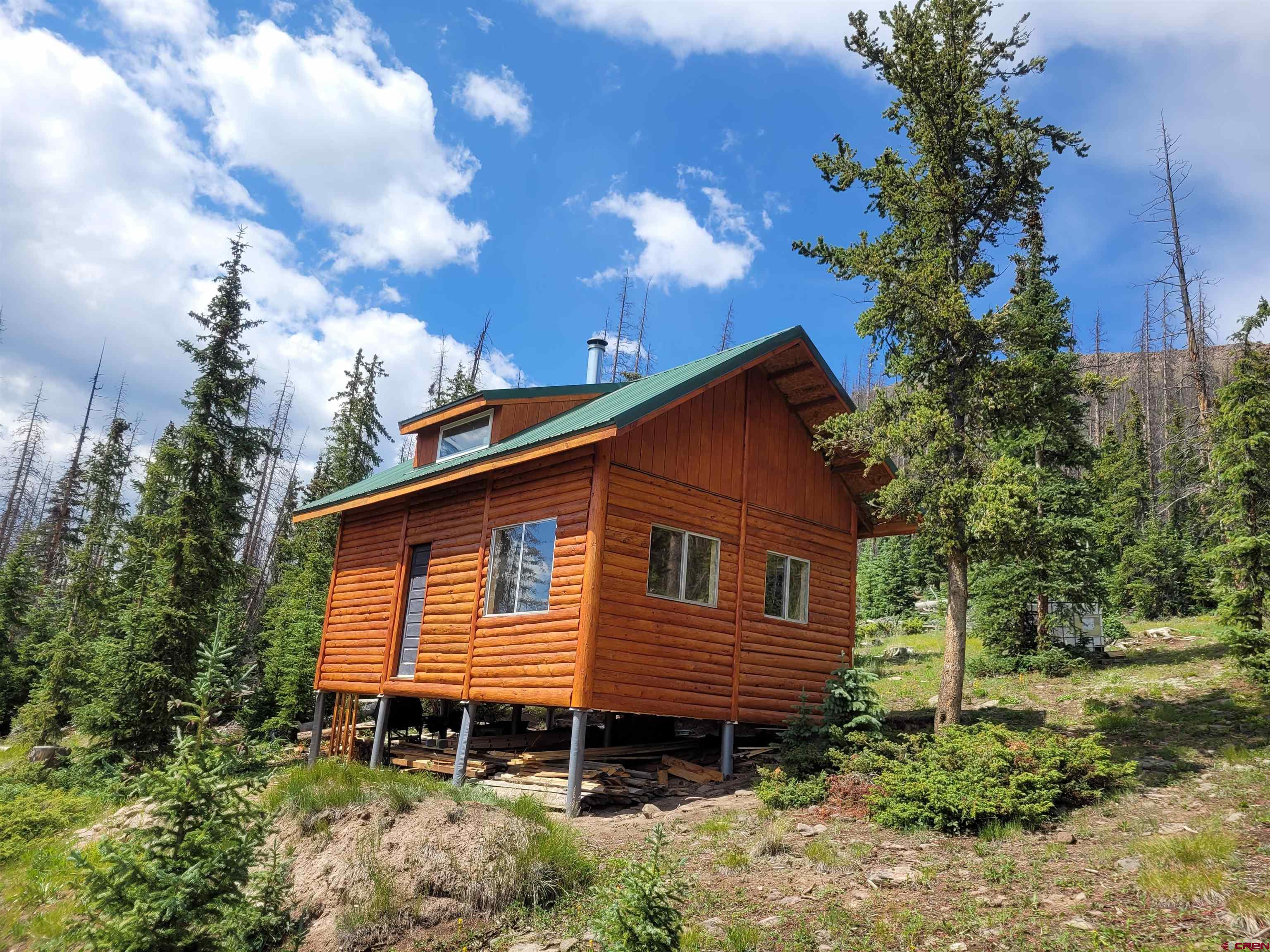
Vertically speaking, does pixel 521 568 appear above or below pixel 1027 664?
above

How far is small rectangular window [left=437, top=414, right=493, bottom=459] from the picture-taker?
16797 mm

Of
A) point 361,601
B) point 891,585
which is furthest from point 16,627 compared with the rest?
point 891,585

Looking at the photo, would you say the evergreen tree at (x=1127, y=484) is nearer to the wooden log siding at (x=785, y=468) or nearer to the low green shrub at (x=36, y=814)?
the wooden log siding at (x=785, y=468)

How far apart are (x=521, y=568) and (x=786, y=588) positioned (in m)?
5.08

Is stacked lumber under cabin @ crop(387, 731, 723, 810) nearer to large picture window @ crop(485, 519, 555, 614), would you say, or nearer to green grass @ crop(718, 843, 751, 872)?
large picture window @ crop(485, 519, 555, 614)

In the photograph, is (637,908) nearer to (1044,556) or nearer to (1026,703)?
(1044,556)

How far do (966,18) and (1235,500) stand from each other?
40.2 ft

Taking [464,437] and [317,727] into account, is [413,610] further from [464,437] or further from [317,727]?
[317,727]

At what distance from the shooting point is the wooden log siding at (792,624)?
14.5m

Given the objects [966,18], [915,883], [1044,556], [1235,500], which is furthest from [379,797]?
[1235,500]

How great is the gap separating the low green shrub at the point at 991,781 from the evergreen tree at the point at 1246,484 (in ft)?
24.6

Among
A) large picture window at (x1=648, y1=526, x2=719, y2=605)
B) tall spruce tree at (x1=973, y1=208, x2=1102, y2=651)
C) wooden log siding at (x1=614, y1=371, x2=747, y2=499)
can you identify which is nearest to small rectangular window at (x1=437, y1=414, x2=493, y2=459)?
wooden log siding at (x1=614, y1=371, x2=747, y2=499)

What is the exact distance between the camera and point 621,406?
13.0m

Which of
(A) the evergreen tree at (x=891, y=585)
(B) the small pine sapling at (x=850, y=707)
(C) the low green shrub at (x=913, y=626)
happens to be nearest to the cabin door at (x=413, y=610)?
(B) the small pine sapling at (x=850, y=707)
